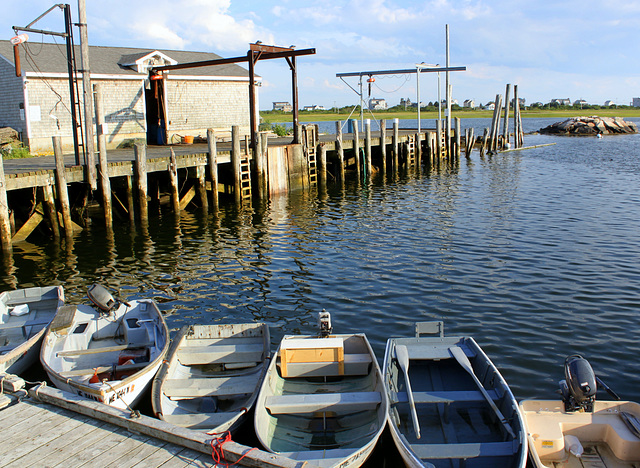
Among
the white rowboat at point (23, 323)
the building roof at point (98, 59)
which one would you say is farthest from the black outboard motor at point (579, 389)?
the building roof at point (98, 59)

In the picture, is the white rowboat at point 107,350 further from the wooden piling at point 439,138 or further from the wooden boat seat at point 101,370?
the wooden piling at point 439,138

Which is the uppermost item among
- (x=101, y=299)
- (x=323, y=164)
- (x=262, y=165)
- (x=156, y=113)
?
(x=156, y=113)

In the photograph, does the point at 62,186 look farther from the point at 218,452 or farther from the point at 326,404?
the point at 218,452

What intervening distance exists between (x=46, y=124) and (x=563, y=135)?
6622 centimetres

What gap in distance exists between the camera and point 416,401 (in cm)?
735

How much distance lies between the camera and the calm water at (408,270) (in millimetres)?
10516

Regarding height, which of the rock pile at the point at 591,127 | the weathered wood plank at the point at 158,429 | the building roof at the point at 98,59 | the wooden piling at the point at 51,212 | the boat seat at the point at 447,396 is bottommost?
the boat seat at the point at 447,396

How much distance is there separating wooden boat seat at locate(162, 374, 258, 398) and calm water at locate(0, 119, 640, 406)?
7.29 ft

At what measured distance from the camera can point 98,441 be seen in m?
6.11

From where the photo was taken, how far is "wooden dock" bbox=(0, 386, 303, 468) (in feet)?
18.7

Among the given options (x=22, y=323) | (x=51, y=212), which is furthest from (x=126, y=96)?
(x=22, y=323)

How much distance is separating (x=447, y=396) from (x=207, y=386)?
3381mm

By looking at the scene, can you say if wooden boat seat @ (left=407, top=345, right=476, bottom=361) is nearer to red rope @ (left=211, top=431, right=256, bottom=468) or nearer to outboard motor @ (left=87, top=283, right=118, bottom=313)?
red rope @ (left=211, top=431, right=256, bottom=468)

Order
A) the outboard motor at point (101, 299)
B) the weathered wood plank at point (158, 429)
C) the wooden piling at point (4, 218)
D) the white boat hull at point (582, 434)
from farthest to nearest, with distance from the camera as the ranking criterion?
1. the wooden piling at point (4, 218)
2. the outboard motor at point (101, 299)
3. the white boat hull at point (582, 434)
4. the weathered wood plank at point (158, 429)
